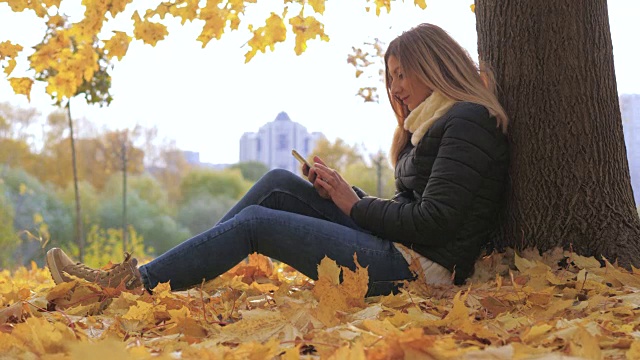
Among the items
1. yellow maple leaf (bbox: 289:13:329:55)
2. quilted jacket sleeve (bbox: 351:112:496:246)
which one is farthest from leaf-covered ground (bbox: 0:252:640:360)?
yellow maple leaf (bbox: 289:13:329:55)

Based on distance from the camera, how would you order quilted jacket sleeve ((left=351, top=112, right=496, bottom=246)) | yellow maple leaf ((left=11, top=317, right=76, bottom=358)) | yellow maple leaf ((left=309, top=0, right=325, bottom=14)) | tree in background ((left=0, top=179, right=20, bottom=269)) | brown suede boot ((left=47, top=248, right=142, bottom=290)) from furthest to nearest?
tree in background ((left=0, top=179, right=20, bottom=269)) → yellow maple leaf ((left=309, top=0, right=325, bottom=14)) → brown suede boot ((left=47, top=248, right=142, bottom=290)) → quilted jacket sleeve ((left=351, top=112, right=496, bottom=246)) → yellow maple leaf ((left=11, top=317, right=76, bottom=358))

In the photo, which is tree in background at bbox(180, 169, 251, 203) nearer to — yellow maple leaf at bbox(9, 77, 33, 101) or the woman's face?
yellow maple leaf at bbox(9, 77, 33, 101)

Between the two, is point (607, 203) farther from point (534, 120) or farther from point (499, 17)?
point (499, 17)

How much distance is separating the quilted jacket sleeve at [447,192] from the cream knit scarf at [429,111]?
98 millimetres

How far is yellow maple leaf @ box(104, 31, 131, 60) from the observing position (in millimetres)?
4383

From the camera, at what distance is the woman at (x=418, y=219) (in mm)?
2615

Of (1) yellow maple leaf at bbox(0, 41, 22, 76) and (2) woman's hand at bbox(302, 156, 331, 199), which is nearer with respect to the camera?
(2) woman's hand at bbox(302, 156, 331, 199)

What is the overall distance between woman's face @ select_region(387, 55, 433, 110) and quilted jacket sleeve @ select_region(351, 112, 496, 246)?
0.84ft

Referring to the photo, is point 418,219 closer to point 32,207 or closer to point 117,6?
point 117,6

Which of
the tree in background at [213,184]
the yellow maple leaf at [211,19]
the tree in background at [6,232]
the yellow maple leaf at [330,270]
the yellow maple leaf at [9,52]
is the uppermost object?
the yellow maple leaf at [211,19]

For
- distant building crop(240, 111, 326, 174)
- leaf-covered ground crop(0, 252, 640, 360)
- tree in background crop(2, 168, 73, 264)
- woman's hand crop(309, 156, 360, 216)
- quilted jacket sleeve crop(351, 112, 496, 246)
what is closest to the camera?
leaf-covered ground crop(0, 252, 640, 360)

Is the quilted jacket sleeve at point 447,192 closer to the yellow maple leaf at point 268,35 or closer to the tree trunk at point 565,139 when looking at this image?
the tree trunk at point 565,139

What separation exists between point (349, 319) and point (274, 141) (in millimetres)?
16164

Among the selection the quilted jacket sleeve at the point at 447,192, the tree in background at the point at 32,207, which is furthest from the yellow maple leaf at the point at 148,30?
the tree in background at the point at 32,207
